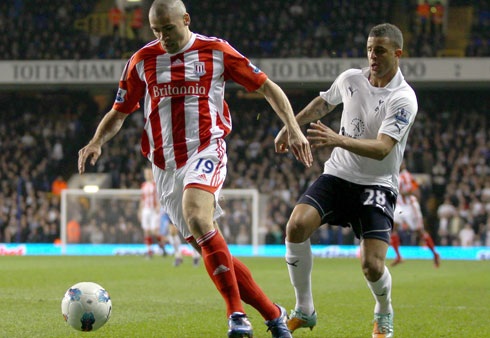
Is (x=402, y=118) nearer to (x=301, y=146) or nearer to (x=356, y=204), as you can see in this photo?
(x=356, y=204)

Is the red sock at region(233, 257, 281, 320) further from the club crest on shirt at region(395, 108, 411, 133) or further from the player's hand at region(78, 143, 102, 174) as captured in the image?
the club crest on shirt at region(395, 108, 411, 133)

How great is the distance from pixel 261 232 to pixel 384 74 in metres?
17.0

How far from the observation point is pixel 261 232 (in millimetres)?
22906

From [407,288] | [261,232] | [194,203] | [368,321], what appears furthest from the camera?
[261,232]

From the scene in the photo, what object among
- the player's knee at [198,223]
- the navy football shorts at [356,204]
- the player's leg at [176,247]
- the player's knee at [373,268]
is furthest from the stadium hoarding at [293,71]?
the player's knee at [198,223]

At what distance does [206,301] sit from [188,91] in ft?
13.2

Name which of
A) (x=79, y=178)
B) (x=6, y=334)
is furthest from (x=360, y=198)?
(x=79, y=178)

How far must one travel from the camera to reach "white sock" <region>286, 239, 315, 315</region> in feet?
20.4

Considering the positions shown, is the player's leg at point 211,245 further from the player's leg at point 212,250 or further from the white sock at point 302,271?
the white sock at point 302,271

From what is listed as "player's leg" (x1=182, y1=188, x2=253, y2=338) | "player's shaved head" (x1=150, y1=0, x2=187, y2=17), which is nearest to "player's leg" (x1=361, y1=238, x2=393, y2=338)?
"player's leg" (x1=182, y1=188, x2=253, y2=338)

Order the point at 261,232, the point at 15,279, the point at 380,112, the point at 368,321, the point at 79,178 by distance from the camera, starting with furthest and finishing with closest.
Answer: the point at 79,178
the point at 261,232
the point at 15,279
the point at 368,321
the point at 380,112

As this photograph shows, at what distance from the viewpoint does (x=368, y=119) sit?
20.1ft

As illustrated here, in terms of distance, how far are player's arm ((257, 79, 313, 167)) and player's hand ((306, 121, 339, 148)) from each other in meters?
0.04

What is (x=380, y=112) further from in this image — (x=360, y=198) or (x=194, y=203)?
(x=194, y=203)
